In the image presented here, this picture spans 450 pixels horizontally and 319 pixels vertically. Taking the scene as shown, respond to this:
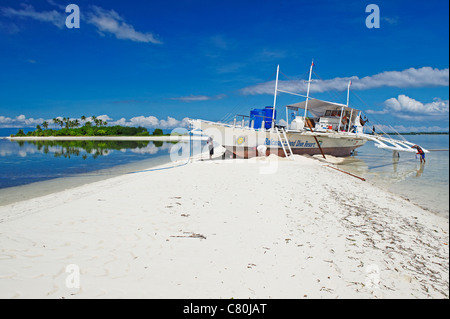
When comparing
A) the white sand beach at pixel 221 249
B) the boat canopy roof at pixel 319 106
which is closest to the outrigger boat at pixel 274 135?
the boat canopy roof at pixel 319 106

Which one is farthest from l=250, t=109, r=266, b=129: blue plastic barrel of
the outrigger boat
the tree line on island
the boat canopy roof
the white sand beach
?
the tree line on island

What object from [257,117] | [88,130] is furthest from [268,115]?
[88,130]

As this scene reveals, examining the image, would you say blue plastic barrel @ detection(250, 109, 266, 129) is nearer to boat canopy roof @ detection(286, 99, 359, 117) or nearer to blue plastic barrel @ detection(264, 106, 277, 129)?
blue plastic barrel @ detection(264, 106, 277, 129)

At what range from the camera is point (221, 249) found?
4.16 m

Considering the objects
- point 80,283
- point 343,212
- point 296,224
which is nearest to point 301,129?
point 343,212

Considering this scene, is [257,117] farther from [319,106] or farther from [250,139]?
[319,106]

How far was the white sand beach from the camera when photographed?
10.4 feet

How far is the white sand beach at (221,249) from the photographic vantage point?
3.18 meters

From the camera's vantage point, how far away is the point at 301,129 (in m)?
20.5

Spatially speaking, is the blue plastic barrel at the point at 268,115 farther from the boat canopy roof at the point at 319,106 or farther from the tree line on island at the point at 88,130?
the tree line on island at the point at 88,130
